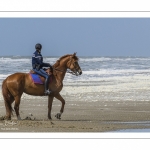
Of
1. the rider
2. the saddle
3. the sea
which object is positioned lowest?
the sea

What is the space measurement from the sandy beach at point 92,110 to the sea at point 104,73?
5 centimetres

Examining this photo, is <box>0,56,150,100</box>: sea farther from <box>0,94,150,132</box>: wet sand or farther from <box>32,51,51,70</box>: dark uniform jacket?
<box>32,51,51,70</box>: dark uniform jacket

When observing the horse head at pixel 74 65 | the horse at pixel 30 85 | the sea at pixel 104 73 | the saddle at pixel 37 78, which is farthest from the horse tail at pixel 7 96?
the sea at pixel 104 73

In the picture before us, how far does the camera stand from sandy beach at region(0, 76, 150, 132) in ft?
50.4

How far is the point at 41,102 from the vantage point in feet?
67.3

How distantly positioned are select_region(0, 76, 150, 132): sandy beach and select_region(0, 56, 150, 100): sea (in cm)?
5

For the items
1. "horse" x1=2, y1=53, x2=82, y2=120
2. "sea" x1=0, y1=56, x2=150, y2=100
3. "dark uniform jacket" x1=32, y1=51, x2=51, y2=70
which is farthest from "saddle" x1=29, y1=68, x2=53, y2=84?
"sea" x1=0, y1=56, x2=150, y2=100

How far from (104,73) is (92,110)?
36.8 feet

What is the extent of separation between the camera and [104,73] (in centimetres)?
2980
